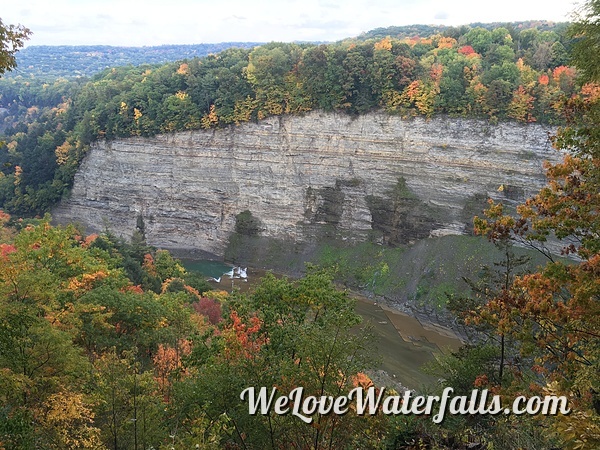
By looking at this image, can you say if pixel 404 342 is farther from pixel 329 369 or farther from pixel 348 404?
pixel 329 369

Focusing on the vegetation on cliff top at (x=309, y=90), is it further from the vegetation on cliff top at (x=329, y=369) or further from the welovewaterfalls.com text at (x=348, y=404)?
the welovewaterfalls.com text at (x=348, y=404)

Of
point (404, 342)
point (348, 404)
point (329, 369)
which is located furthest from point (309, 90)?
point (348, 404)

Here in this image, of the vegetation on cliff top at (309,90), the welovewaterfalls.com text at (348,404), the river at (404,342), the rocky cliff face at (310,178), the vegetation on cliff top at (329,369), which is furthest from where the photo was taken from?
the rocky cliff face at (310,178)

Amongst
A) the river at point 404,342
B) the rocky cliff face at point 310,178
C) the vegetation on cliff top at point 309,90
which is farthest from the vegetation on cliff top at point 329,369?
the vegetation on cliff top at point 309,90

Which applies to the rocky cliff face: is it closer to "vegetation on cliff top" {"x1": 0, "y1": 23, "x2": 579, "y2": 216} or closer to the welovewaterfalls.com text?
"vegetation on cliff top" {"x1": 0, "y1": 23, "x2": 579, "y2": 216}

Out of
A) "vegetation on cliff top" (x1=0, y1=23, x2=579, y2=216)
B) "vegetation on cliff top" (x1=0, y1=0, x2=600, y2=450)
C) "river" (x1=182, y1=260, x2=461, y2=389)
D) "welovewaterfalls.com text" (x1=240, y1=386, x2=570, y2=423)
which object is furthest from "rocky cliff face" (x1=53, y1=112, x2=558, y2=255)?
"welovewaterfalls.com text" (x1=240, y1=386, x2=570, y2=423)

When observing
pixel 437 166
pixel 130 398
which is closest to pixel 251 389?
pixel 130 398

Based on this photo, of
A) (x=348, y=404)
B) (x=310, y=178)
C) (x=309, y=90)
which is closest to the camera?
(x=348, y=404)
